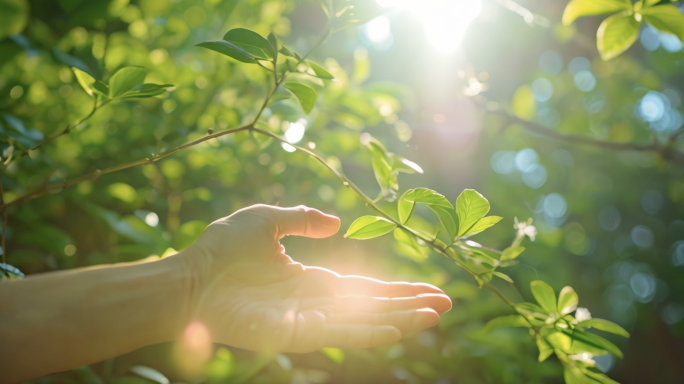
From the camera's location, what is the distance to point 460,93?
1.55m

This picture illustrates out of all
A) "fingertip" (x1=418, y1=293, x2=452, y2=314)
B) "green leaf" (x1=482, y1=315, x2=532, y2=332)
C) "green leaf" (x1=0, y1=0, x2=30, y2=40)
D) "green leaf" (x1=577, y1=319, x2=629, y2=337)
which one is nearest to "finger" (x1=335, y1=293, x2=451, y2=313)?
"fingertip" (x1=418, y1=293, x2=452, y2=314)

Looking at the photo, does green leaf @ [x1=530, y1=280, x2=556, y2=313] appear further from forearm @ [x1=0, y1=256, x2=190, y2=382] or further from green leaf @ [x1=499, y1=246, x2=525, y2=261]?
forearm @ [x1=0, y1=256, x2=190, y2=382]

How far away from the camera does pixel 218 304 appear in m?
0.69

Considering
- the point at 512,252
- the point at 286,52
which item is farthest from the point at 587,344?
the point at 286,52

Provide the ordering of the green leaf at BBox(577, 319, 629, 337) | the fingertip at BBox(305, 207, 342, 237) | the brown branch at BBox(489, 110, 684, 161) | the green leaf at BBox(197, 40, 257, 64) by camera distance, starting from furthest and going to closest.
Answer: the brown branch at BBox(489, 110, 684, 161) < the fingertip at BBox(305, 207, 342, 237) < the green leaf at BBox(577, 319, 629, 337) < the green leaf at BBox(197, 40, 257, 64)

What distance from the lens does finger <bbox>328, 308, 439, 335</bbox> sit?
63 centimetres

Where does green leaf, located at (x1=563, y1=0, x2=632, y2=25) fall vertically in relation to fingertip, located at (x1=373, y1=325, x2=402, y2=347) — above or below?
above

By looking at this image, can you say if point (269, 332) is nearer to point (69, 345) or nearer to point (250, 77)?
point (69, 345)

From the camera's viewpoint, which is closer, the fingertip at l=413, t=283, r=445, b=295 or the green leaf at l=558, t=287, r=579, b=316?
the green leaf at l=558, t=287, r=579, b=316

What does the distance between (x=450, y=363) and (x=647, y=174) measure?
232 cm

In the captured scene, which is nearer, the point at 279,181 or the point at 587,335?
the point at 587,335

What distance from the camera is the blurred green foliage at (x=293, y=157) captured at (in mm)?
743

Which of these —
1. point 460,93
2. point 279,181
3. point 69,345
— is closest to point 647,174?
point 460,93

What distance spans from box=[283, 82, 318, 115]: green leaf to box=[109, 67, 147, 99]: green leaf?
0.23 m
